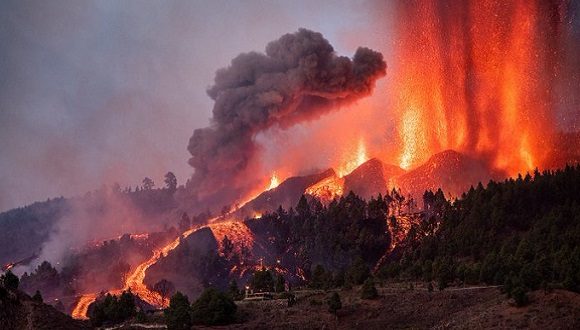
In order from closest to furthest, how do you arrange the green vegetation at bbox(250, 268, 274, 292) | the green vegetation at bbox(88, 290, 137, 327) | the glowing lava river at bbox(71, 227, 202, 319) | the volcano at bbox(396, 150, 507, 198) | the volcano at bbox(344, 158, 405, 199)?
the green vegetation at bbox(88, 290, 137, 327)
the green vegetation at bbox(250, 268, 274, 292)
the glowing lava river at bbox(71, 227, 202, 319)
the volcano at bbox(396, 150, 507, 198)
the volcano at bbox(344, 158, 405, 199)

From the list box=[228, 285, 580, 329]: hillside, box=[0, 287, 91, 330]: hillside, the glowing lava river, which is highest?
the glowing lava river

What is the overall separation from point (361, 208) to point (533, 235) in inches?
2079

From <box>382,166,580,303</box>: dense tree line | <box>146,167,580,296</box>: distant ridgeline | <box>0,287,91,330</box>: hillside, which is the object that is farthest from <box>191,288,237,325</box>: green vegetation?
<box>382,166,580,303</box>: dense tree line

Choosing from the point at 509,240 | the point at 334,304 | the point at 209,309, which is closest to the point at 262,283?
the point at 209,309

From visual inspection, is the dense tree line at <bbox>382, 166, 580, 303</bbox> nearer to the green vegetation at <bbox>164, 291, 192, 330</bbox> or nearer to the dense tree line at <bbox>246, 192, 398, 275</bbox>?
the dense tree line at <bbox>246, 192, 398, 275</bbox>

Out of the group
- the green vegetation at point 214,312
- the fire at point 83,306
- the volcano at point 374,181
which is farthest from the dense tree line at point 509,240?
the volcano at point 374,181

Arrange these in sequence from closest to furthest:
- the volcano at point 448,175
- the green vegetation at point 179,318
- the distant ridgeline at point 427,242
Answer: the green vegetation at point 179,318 → the distant ridgeline at point 427,242 → the volcano at point 448,175

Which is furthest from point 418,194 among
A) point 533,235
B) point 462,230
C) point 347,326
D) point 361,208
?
point 347,326

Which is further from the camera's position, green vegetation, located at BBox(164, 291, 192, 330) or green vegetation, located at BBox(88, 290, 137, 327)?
green vegetation, located at BBox(88, 290, 137, 327)

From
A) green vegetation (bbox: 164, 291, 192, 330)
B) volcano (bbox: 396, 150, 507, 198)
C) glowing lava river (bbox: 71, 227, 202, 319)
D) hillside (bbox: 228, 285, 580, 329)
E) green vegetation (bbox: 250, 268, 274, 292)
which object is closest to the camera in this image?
hillside (bbox: 228, 285, 580, 329)

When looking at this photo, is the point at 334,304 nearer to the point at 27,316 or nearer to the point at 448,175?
the point at 27,316

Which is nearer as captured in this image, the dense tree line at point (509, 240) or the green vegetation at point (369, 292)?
the dense tree line at point (509, 240)

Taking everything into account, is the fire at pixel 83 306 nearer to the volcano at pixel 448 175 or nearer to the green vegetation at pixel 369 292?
the green vegetation at pixel 369 292

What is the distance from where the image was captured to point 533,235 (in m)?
94.5
